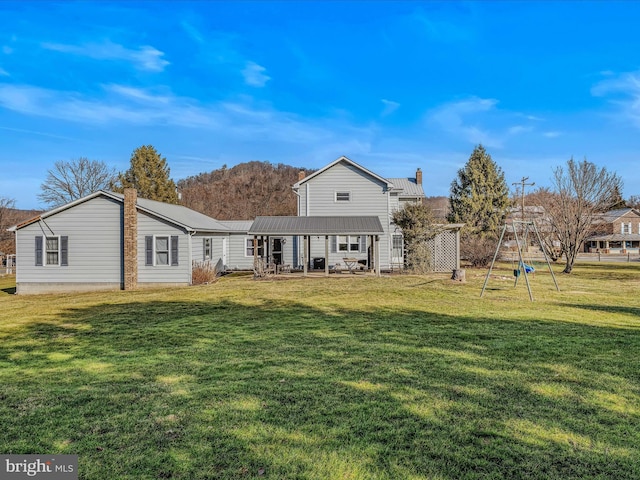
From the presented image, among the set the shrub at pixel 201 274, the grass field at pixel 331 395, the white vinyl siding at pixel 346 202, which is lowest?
the grass field at pixel 331 395

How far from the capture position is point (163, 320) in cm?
1032

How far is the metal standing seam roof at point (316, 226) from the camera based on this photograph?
68.9 ft

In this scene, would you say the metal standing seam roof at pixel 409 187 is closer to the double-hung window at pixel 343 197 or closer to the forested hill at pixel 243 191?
the double-hung window at pixel 343 197

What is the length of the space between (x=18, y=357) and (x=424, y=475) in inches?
282

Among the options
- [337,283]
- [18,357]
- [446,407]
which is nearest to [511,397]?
[446,407]

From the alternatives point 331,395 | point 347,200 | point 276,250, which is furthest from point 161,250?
point 331,395

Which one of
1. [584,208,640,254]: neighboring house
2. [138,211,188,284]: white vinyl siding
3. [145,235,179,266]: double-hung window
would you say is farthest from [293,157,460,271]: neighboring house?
[584,208,640,254]: neighboring house

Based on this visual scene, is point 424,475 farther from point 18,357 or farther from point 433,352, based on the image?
point 18,357

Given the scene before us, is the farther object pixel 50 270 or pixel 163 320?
pixel 50 270

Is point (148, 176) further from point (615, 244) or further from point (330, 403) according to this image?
point (615, 244)

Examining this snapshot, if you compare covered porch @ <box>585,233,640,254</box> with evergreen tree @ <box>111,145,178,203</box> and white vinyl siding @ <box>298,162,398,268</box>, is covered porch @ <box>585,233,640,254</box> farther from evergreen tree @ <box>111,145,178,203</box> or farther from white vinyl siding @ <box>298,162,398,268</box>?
evergreen tree @ <box>111,145,178,203</box>

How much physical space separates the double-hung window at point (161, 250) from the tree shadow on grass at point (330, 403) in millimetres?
10277

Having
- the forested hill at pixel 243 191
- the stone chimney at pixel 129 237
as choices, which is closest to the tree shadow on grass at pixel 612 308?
the stone chimney at pixel 129 237

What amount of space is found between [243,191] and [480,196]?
46092 mm
